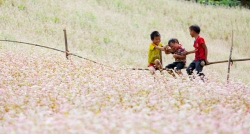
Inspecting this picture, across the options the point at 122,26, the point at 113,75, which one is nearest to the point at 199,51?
the point at 113,75

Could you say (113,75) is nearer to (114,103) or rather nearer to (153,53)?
(153,53)

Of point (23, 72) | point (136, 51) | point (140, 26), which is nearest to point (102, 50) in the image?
point (136, 51)

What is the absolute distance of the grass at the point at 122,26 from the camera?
17484 millimetres

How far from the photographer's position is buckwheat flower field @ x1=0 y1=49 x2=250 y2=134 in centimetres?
478

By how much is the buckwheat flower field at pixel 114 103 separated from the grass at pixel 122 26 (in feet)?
17.3

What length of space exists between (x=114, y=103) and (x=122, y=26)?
1499 centimetres

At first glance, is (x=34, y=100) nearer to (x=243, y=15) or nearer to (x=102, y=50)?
(x=102, y=50)

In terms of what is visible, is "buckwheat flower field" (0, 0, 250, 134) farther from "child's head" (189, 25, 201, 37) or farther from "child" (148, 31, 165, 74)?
"child's head" (189, 25, 201, 37)

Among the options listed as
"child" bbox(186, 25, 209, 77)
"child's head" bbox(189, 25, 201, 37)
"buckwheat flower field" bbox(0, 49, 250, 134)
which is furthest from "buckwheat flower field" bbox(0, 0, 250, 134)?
"child's head" bbox(189, 25, 201, 37)

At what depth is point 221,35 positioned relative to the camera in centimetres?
2397

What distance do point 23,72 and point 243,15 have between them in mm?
18579

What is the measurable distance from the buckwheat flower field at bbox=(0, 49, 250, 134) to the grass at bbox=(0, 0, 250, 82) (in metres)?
5.27

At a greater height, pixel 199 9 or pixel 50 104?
pixel 199 9

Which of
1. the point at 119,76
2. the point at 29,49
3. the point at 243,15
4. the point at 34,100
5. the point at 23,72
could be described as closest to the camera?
the point at 34,100
